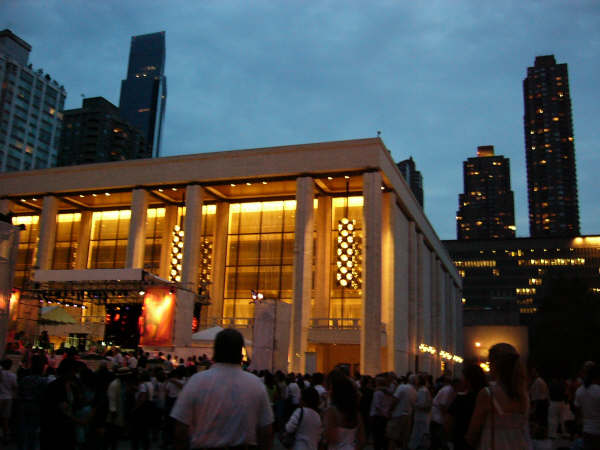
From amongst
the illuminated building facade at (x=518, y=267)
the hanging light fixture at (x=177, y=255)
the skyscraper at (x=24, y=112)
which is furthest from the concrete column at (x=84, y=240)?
the illuminated building facade at (x=518, y=267)

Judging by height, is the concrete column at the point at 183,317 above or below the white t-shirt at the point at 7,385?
above

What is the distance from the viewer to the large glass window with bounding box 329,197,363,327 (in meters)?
41.8

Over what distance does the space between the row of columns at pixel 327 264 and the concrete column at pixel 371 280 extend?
0.19 ft

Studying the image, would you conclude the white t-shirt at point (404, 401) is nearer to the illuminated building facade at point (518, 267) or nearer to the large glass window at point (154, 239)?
the large glass window at point (154, 239)

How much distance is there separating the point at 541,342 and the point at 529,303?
82.0m

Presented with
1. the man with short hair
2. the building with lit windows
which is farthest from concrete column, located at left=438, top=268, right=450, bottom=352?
the man with short hair

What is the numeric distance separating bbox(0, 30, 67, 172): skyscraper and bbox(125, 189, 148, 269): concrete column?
67.3 metres

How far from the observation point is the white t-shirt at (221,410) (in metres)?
3.82

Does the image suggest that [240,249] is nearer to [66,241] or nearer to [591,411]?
[66,241]

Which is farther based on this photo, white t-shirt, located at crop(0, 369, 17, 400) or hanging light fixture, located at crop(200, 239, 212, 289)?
hanging light fixture, located at crop(200, 239, 212, 289)

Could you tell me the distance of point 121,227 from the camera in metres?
48.9

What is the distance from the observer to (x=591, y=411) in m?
8.22

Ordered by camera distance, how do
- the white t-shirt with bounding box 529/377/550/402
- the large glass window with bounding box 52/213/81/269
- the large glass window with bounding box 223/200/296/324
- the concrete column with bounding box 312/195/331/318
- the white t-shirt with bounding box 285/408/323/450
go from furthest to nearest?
the large glass window with bounding box 52/213/81/269
the large glass window with bounding box 223/200/296/324
the concrete column with bounding box 312/195/331/318
the white t-shirt with bounding box 529/377/550/402
the white t-shirt with bounding box 285/408/323/450

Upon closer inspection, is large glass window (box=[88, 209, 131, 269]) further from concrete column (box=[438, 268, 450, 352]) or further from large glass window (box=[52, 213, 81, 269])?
concrete column (box=[438, 268, 450, 352])
